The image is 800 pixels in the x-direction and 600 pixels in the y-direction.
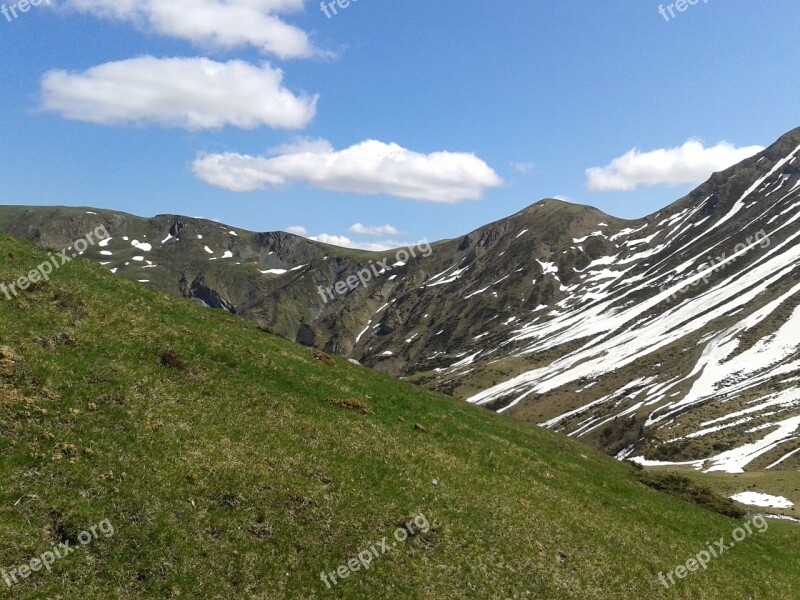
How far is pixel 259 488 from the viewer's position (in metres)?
19.0

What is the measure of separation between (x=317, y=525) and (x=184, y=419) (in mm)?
7164

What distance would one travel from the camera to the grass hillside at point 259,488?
1568 cm

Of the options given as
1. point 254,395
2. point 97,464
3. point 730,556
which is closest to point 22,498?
point 97,464

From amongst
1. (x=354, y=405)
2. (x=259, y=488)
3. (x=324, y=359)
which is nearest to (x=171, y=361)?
(x=259, y=488)

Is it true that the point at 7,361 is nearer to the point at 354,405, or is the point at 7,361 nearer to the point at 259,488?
the point at 259,488

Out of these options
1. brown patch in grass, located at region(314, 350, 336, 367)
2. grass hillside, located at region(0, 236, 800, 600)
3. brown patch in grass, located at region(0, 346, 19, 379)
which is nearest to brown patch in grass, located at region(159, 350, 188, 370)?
grass hillside, located at region(0, 236, 800, 600)

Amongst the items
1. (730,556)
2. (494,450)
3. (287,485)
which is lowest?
(730,556)

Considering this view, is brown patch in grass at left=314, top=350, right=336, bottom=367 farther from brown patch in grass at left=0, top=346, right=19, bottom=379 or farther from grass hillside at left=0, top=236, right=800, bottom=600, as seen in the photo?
brown patch in grass at left=0, top=346, right=19, bottom=379

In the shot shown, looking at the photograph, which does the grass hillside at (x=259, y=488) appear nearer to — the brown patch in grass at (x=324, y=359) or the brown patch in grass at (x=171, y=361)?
the brown patch in grass at (x=171, y=361)

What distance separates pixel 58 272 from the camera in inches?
1134

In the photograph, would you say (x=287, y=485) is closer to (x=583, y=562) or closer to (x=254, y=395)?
(x=254, y=395)

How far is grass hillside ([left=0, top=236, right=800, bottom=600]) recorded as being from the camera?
15680 mm

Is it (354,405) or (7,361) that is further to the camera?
(354,405)

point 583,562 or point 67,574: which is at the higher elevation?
point 67,574
